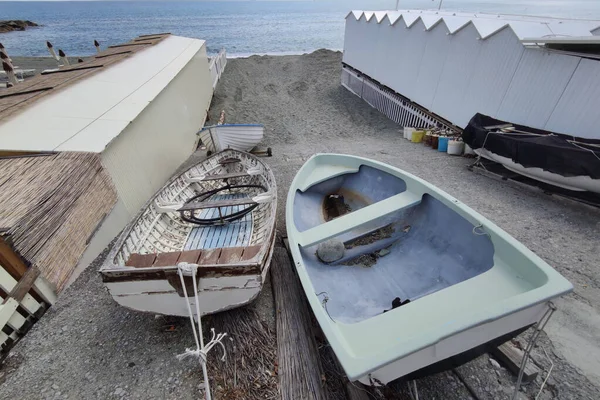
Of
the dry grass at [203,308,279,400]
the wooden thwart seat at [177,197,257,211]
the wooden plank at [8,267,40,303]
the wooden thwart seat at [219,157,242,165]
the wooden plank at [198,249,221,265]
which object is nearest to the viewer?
the dry grass at [203,308,279,400]

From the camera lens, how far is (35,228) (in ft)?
13.8

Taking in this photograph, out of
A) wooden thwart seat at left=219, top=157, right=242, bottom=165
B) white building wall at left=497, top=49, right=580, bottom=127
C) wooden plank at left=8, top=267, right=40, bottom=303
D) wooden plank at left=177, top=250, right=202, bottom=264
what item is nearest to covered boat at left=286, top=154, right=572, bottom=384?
wooden plank at left=177, top=250, right=202, bottom=264

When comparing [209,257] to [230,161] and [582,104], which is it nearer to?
[230,161]

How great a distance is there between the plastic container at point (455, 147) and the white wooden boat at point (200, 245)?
6956 millimetres

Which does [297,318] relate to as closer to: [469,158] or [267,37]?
[469,158]

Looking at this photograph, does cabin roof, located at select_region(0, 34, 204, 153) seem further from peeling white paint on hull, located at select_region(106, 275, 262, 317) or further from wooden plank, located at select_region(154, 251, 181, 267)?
peeling white paint on hull, located at select_region(106, 275, 262, 317)

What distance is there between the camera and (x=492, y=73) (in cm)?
909

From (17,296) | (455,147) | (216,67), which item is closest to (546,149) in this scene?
(455,147)

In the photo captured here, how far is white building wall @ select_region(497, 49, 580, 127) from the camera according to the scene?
7.45m

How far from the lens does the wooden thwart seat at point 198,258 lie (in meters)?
3.79

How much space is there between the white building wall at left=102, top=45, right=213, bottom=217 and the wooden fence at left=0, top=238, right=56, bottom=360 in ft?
7.63

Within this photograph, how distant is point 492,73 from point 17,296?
41.6ft

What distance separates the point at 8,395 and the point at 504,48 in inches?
522

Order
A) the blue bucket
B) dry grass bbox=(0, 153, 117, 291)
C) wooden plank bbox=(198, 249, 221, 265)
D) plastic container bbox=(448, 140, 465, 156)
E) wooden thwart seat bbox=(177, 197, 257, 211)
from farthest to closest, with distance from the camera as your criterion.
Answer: the blue bucket, plastic container bbox=(448, 140, 465, 156), wooden thwart seat bbox=(177, 197, 257, 211), dry grass bbox=(0, 153, 117, 291), wooden plank bbox=(198, 249, 221, 265)
